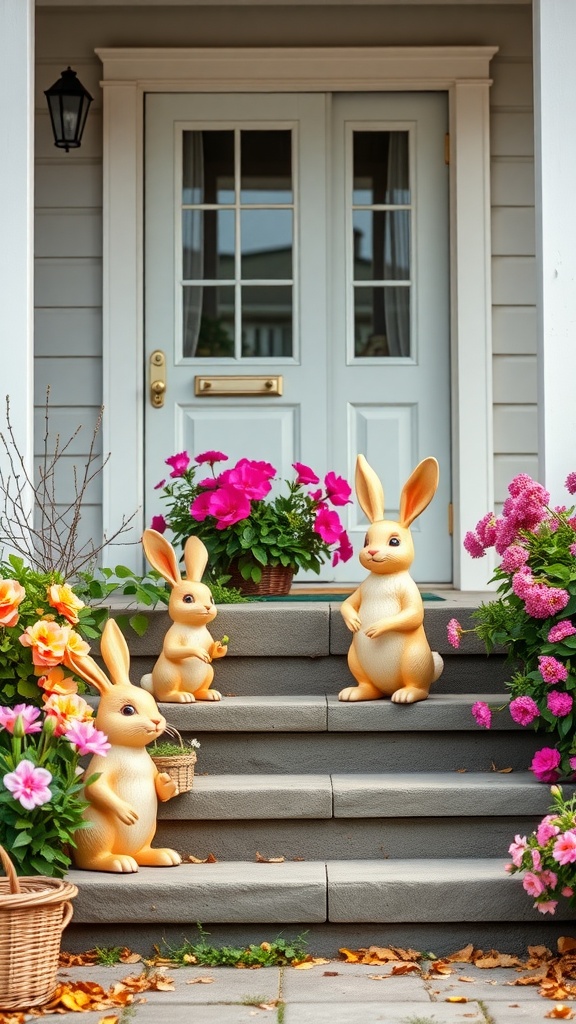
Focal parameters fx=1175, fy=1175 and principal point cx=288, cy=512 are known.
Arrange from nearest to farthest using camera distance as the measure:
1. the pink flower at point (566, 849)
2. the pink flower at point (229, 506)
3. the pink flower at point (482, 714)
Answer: the pink flower at point (566, 849), the pink flower at point (482, 714), the pink flower at point (229, 506)

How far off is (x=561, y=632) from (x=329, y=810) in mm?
771

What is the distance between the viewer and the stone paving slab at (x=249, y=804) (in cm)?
312

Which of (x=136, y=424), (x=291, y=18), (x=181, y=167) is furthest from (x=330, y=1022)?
(x=291, y=18)

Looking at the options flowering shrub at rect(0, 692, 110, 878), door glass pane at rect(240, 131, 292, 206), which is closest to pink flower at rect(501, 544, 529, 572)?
flowering shrub at rect(0, 692, 110, 878)

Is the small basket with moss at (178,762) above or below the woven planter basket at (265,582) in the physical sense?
below

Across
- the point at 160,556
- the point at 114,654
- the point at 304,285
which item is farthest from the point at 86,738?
the point at 304,285

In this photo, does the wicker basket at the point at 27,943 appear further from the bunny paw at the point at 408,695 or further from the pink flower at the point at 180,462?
the pink flower at the point at 180,462

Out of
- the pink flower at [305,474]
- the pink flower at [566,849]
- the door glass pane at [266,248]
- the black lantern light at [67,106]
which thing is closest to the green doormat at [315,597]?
the pink flower at [305,474]

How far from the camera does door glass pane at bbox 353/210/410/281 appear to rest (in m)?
5.08

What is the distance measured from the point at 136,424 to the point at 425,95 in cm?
187

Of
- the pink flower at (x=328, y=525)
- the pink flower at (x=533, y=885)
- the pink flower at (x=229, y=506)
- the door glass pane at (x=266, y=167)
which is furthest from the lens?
the door glass pane at (x=266, y=167)

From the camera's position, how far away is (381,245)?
5.09m

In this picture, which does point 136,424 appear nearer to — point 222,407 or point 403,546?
point 222,407

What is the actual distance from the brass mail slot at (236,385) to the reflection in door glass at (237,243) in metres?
0.12
